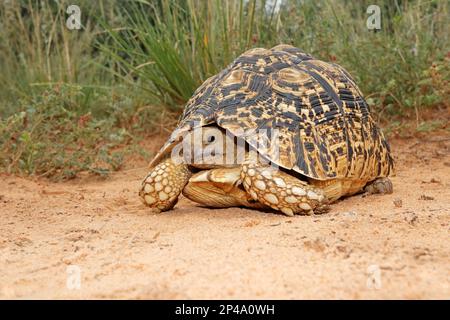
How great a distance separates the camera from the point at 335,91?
174 inches

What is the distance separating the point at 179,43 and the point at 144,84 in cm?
123

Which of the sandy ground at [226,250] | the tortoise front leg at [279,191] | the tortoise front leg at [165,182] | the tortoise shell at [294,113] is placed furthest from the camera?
the tortoise front leg at [165,182]

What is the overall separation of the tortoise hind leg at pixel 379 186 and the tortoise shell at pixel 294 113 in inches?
5.6

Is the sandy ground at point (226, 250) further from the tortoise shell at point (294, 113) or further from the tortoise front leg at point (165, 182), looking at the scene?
the tortoise shell at point (294, 113)

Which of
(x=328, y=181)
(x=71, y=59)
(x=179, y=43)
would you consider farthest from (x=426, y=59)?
(x=71, y=59)

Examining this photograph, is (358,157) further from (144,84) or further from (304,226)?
(144,84)

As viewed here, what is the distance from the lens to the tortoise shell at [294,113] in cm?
395

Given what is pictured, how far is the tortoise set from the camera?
152 inches

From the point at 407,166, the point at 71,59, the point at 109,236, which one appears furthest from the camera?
the point at 71,59

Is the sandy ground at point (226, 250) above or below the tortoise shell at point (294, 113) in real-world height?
below

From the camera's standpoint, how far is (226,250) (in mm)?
3057

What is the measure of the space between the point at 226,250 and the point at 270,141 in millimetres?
1000

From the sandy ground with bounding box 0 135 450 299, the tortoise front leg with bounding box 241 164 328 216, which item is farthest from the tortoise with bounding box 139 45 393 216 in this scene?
the sandy ground with bounding box 0 135 450 299

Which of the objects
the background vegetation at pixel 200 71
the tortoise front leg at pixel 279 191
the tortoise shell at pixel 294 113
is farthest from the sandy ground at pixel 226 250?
the background vegetation at pixel 200 71
